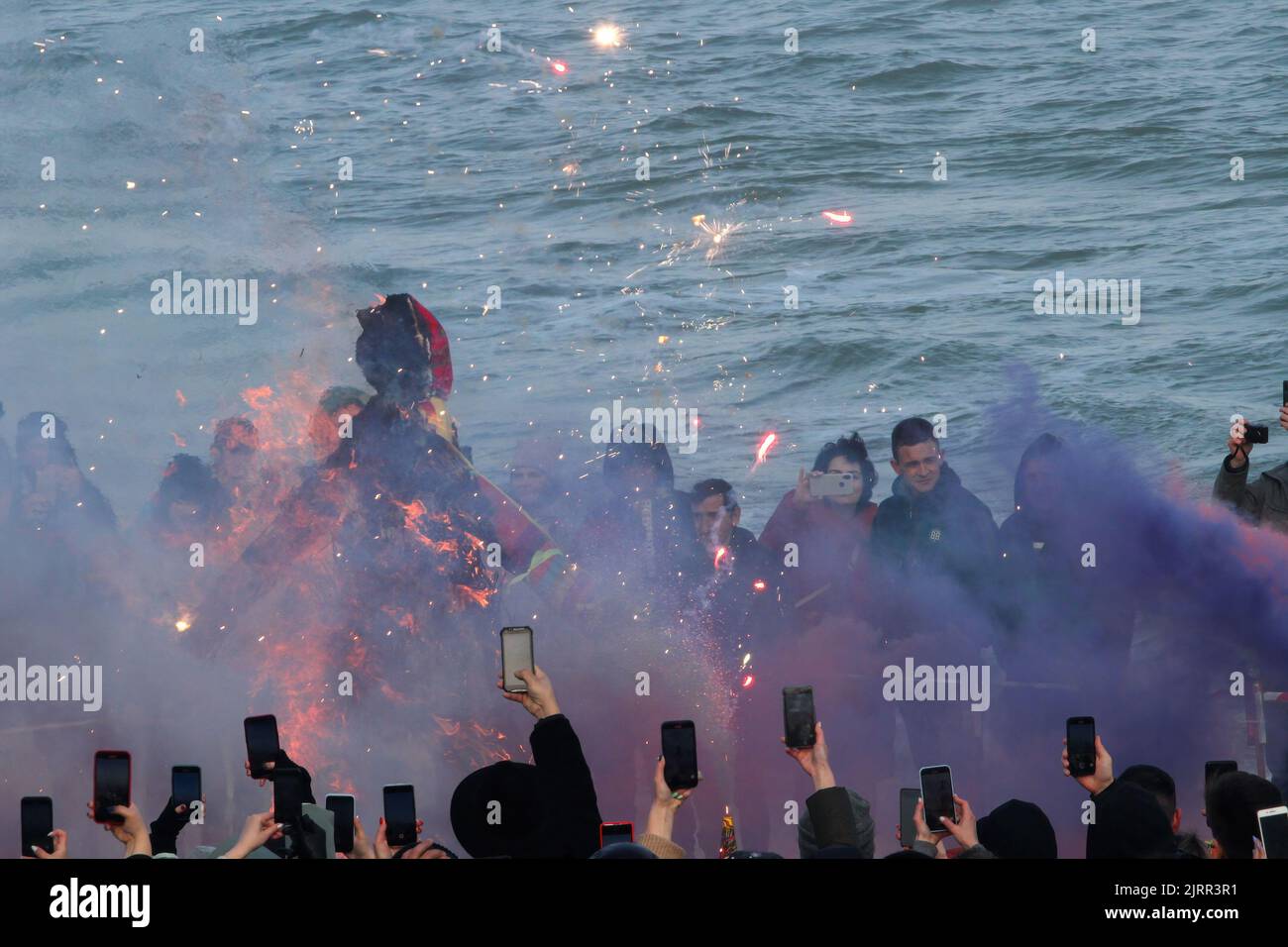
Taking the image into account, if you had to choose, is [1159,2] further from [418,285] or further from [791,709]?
[791,709]

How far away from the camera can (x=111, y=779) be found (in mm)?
4617

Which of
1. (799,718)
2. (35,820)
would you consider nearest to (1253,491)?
(799,718)

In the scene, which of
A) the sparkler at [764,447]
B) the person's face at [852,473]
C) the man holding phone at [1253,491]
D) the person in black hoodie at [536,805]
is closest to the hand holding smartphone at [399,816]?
the person in black hoodie at [536,805]

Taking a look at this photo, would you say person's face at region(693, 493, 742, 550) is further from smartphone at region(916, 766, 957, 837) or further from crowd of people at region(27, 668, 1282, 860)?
smartphone at region(916, 766, 957, 837)

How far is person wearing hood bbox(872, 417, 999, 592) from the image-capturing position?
743cm

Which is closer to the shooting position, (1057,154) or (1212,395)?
(1212,395)

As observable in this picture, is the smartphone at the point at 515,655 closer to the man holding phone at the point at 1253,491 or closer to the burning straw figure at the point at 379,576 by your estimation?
the burning straw figure at the point at 379,576

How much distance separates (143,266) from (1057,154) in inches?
235

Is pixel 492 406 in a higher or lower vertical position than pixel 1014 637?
higher

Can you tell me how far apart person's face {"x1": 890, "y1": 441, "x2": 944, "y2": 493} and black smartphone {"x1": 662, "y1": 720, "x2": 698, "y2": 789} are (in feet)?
10.3
